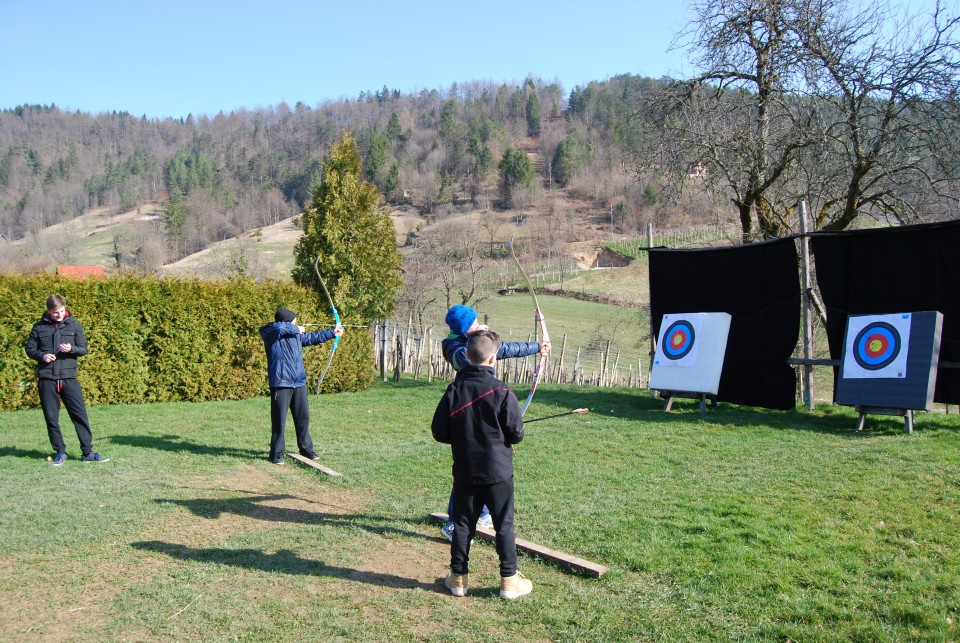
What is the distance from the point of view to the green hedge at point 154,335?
42.8ft

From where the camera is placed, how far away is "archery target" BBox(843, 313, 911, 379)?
9.52m

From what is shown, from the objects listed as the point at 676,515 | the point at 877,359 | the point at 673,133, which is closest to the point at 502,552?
the point at 676,515

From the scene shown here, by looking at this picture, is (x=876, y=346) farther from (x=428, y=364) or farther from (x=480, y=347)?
(x=428, y=364)

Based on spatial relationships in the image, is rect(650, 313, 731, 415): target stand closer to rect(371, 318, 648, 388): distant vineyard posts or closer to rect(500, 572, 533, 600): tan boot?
rect(500, 572, 533, 600): tan boot

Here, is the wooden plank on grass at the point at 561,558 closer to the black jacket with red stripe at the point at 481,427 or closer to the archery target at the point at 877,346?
the black jacket with red stripe at the point at 481,427

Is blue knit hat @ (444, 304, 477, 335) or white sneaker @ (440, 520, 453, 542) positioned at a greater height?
blue knit hat @ (444, 304, 477, 335)

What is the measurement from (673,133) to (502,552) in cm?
1374

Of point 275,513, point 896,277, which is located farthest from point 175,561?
point 896,277

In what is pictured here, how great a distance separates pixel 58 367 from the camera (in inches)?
335

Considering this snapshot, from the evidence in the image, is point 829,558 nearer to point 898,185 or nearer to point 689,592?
point 689,592

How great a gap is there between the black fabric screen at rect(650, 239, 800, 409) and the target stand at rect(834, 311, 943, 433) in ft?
3.45

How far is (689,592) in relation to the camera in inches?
177

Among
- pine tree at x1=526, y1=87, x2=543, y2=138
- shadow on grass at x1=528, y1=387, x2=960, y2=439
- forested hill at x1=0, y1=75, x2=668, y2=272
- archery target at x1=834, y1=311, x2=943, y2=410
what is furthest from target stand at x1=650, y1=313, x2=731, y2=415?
pine tree at x1=526, y1=87, x2=543, y2=138

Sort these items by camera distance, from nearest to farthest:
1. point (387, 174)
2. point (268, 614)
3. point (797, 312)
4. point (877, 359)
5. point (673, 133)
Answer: point (268, 614)
point (877, 359)
point (797, 312)
point (673, 133)
point (387, 174)
